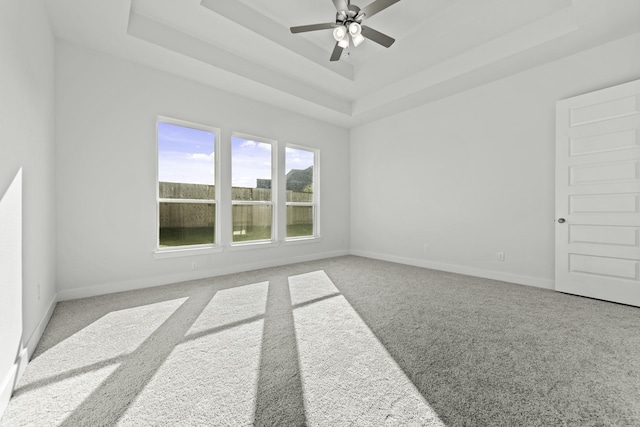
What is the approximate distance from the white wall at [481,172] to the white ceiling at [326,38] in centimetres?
28

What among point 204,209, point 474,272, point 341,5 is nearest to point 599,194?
point 474,272

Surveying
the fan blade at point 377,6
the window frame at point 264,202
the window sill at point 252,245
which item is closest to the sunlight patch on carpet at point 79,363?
the window sill at point 252,245

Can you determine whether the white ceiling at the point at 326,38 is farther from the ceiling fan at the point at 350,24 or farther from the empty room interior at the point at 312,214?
the ceiling fan at the point at 350,24

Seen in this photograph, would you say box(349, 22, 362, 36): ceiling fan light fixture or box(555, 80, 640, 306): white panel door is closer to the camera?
box(349, 22, 362, 36): ceiling fan light fixture

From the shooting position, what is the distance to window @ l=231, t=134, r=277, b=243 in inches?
178

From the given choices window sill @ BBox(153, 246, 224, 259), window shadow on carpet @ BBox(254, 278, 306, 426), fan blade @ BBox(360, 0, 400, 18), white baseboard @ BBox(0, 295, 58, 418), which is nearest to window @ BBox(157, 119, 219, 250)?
window sill @ BBox(153, 246, 224, 259)

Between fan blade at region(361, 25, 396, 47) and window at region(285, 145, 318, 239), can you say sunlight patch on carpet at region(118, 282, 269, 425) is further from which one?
fan blade at region(361, 25, 396, 47)

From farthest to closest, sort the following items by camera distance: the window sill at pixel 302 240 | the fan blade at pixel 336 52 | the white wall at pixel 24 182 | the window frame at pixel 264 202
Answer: the window sill at pixel 302 240 → the window frame at pixel 264 202 → the fan blade at pixel 336 52 → the white wall at pixel 24 182

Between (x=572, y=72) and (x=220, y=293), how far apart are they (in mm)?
5012

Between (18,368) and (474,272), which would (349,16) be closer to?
(18,368)

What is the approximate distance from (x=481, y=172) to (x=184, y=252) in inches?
177

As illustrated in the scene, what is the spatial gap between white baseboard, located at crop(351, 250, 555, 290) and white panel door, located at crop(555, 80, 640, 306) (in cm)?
24

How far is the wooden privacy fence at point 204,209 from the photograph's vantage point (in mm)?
3848

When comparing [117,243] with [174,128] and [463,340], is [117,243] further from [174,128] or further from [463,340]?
[463,340]
